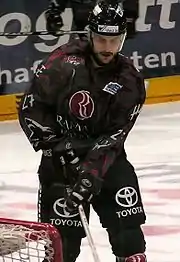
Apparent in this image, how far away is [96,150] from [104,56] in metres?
0.29

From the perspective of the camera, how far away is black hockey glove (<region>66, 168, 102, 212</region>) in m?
2.80

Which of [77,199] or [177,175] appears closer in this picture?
[77,199]

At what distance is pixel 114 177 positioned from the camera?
2920 millimetres

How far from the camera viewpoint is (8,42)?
19.8ft

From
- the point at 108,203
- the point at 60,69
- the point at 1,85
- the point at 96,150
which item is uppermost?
the point at 60,69

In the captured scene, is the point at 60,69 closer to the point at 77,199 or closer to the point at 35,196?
the point at 77,199

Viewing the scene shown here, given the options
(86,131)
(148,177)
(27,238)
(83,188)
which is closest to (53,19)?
(148,177)

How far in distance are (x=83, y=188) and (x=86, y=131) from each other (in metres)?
0.20

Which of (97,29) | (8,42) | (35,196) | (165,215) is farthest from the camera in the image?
(8,42)

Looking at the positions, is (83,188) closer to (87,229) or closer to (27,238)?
(87,229)

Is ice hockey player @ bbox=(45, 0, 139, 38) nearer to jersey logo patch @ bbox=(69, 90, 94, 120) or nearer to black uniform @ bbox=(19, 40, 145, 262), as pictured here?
black uniform @ bbox=(19, 40, 145, 262)

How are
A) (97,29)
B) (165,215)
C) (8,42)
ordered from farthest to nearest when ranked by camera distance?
(8,42) → (165,215) → (97,29)

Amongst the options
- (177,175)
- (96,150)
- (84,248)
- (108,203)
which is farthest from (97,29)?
(177,175)

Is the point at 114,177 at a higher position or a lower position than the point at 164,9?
higher
